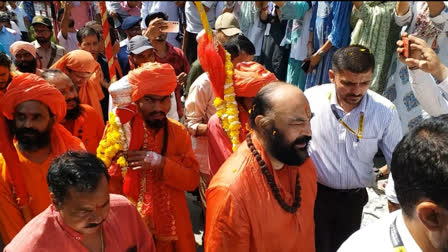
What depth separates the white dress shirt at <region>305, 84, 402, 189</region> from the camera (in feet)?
9.89

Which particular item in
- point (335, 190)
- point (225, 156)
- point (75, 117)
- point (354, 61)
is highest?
point (354, 61)

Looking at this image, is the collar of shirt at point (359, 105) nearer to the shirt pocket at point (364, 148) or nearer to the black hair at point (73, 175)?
the shirt pocket at point (364, 148)

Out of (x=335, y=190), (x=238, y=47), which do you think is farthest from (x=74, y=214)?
(x=238, y=47)

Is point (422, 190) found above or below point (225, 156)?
above

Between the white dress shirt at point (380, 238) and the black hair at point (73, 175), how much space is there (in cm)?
118

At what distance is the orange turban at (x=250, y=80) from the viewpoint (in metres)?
3.32

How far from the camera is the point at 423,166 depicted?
55.8 inches

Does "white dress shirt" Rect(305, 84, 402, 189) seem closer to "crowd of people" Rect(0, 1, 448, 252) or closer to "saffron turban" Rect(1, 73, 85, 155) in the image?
"crowd of people" Rect(0, 1, 448, 252)

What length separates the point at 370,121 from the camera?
9.87 feet

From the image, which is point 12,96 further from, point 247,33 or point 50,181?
point 247,33

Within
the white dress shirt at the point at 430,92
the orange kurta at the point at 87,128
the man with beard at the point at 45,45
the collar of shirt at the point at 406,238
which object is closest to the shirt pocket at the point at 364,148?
the white dress shirt at the point at 430,92

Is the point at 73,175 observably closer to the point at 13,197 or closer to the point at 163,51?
the point at 13,197

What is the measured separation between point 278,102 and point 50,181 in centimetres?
121

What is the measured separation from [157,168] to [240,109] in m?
0.91
